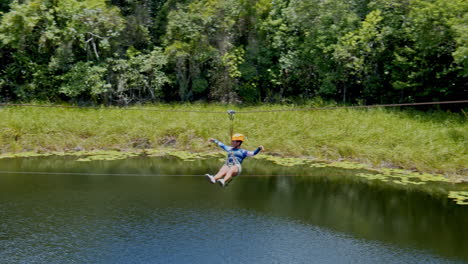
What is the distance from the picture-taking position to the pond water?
33.9ft

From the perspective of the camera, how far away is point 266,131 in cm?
1769

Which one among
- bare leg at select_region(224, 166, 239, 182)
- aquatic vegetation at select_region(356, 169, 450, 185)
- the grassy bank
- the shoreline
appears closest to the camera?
bare leg at select_region(224, 166, 239, 182)

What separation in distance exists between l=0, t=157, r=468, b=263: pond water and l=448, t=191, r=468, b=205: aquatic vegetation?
0.18 meters

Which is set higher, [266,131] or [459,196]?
[266,131]

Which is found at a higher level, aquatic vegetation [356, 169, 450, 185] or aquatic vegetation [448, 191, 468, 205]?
aquatic vegetation [356, 169, 450, 185]

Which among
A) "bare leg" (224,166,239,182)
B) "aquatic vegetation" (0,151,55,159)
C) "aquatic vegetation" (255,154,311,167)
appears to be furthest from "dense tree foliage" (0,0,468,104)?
"bare leg" (224,166,239,182)

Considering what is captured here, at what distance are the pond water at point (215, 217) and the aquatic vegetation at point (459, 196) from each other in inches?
7.2

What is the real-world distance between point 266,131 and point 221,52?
17.4ft

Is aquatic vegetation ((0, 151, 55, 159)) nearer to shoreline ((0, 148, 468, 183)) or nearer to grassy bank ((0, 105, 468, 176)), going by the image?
shoreline ((0, 148, 468, 183))

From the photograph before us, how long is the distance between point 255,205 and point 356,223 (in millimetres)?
2504

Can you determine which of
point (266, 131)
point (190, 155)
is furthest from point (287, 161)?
point (190, 155)

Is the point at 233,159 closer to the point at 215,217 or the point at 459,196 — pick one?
the point at 215,217

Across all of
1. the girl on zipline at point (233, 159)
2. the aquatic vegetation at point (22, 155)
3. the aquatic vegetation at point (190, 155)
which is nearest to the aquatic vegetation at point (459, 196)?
the girl on zipline at point (233, 159)

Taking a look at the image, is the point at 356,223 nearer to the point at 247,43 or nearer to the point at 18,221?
the point at 18,221
